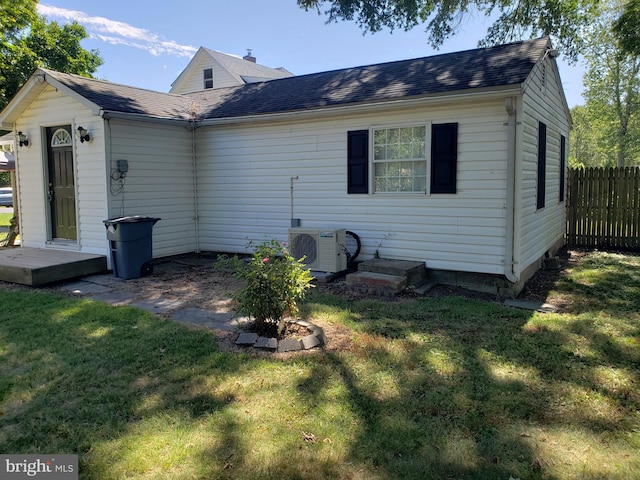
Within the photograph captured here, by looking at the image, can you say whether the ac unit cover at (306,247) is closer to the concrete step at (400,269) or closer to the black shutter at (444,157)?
the concrete step at (400,269)

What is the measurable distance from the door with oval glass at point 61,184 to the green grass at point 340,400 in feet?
11.8

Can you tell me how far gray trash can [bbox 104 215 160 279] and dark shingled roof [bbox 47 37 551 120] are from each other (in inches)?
76.6

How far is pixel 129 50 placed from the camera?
29.5 meters

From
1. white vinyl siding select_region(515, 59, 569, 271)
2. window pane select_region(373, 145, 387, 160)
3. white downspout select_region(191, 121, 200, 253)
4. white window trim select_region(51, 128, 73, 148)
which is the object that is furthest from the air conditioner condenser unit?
white window trim select_region(51, 128, 73, 148)

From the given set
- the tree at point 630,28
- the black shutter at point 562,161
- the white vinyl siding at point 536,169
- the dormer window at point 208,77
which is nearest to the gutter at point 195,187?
the white vinyl siding at point 536,169

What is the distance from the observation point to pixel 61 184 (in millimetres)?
8641

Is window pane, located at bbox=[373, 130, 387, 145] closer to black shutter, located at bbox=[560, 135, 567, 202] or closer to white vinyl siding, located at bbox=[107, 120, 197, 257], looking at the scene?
white vinyl siding, located at bbox=[107, 120, 197, 257]

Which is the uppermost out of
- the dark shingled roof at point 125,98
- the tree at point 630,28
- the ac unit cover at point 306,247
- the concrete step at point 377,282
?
the tree at point 630,28

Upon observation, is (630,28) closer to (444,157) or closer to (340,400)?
(444,157)

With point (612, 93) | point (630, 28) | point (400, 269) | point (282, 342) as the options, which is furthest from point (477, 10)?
point (612, 93)


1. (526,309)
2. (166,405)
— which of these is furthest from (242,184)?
(166,405)

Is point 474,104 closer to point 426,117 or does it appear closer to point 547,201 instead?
point 426,117

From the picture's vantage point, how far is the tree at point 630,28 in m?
9.16

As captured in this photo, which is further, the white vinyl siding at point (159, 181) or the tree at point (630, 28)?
the tree at point (630, 28)
